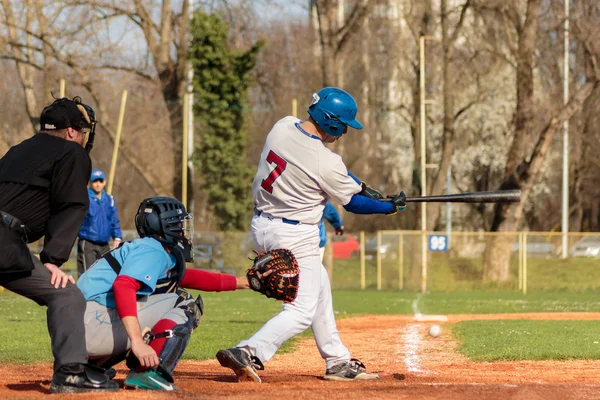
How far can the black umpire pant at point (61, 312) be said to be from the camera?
5.76 metres

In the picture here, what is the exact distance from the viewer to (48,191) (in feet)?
19.2

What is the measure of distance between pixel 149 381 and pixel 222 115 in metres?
24.4

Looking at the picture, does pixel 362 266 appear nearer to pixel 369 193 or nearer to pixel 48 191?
pixel 369 193

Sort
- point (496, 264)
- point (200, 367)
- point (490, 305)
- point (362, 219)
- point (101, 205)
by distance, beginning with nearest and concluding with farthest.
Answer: point (200, 367), point (101, 205), point (490, 305), point (496, 264), point (362, 219)

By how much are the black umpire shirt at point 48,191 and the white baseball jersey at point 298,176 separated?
1421mm

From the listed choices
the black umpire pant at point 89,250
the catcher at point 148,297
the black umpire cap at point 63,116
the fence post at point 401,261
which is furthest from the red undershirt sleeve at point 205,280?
the fence post at point 401,261

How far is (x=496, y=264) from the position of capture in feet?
81.8

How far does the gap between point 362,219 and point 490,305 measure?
2909 centimetres

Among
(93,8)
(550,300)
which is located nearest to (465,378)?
(550,300)

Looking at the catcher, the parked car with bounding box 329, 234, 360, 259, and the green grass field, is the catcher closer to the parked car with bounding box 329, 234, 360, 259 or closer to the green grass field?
the green grass field

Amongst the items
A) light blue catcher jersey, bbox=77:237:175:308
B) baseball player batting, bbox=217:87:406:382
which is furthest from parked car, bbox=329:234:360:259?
light blue catcher jersey, bbox=77:237:175:308

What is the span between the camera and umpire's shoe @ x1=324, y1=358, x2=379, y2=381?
700cm

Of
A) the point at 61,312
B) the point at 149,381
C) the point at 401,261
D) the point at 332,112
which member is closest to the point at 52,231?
the point at 61,312

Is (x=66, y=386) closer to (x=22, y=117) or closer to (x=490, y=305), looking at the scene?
(x=490, y=305)
